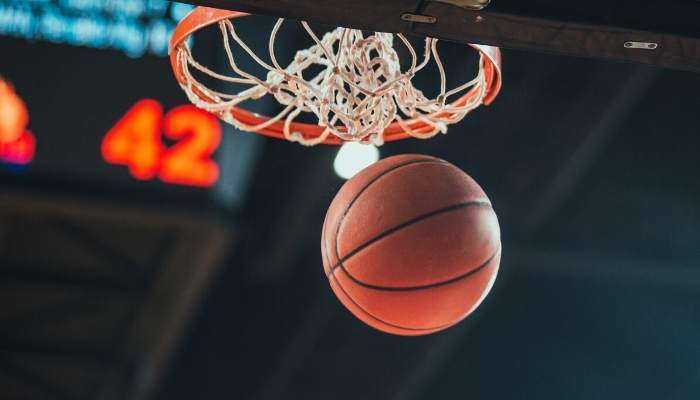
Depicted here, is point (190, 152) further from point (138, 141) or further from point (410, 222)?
point (410, 222)

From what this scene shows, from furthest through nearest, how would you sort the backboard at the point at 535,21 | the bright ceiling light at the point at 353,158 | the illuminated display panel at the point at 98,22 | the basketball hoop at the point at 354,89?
the bright ceiling light at the point at 353,158
the illuminated display panel at the point at 98,22
the basketball hoop at the point at 354,89
the backboard at the point at 535,21

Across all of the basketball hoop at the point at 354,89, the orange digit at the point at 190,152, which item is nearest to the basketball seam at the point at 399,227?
the basketball hoop at the point at 354,89

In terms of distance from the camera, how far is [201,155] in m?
5.30

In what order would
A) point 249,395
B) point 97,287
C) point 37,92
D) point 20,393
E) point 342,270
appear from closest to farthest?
1. point 342,270
2. point 37,92
3. point 97,287
4. point 20,393
5. point 249,395

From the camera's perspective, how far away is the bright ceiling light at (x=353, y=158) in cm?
612

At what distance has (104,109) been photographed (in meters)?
5.30

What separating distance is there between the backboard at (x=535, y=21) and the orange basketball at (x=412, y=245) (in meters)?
0.34

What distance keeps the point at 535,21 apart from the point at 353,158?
150 inches

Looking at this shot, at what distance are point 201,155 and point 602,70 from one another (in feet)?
7.17

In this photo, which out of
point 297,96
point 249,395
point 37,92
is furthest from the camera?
point 249,395

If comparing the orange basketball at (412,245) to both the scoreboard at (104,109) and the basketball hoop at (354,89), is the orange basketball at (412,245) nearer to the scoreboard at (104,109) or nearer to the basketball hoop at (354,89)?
the basketball hoop at (354,89)

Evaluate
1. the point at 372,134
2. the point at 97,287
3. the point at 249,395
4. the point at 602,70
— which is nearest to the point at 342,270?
the point at 372,134


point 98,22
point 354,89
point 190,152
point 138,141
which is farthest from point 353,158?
point 354,89

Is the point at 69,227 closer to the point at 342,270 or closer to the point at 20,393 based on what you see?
the point at 20,393
